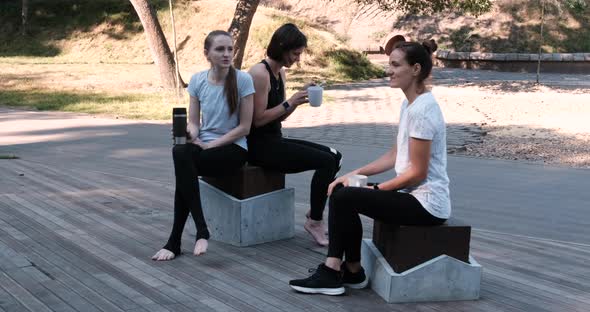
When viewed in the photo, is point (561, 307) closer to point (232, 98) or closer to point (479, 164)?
point (232, 98)

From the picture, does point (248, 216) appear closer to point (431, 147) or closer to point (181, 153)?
point (181, 153)

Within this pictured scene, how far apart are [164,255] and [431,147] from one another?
1.63 metres

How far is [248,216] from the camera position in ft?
15.4

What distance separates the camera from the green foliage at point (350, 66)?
2225cm

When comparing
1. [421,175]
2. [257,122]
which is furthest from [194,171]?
[421,175]

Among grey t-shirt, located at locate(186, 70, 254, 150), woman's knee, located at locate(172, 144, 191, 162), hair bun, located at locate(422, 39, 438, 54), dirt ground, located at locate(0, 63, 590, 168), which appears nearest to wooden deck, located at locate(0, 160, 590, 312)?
woman's knee, located at locate(172, 144, 191, 162)

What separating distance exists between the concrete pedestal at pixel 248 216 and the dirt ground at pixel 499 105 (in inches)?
203

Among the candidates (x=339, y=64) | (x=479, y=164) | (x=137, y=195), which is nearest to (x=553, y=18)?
(x=339, y=64)

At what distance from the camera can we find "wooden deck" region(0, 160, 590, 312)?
3.66m

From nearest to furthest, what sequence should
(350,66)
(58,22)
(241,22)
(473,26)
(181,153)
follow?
(181,153) < (241,22) < (350,66) < (58,22) < (473,26)

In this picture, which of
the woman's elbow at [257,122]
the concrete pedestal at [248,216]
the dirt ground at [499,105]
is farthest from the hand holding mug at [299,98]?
the dirt ground at [499,105]

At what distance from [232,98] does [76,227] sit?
1.36 meters

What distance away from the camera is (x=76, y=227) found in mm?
5035

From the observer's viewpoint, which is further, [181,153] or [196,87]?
[196,87]
